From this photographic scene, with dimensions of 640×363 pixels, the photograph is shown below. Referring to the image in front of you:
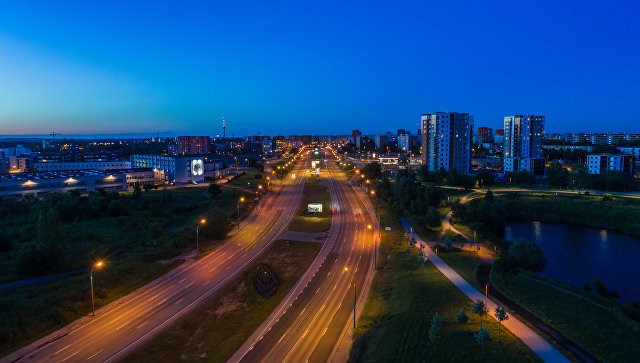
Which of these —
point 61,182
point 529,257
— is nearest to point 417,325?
point 529,257

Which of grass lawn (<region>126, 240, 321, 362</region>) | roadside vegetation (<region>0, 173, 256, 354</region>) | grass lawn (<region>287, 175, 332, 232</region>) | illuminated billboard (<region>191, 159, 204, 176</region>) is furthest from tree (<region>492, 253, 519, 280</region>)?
illuminated billboard (<region>191, 159, 204, 176</region>)

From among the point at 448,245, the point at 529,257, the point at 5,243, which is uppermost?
the point at 529,257

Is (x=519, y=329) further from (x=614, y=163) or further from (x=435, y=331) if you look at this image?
(x=614, y=163)

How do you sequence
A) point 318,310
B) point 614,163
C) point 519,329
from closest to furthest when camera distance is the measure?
point 519,329
point 318,310
point 614,163

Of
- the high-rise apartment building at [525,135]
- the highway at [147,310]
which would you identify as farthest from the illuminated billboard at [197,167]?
the high-rise apartment building at [525,135]

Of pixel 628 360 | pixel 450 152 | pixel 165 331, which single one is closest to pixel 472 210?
pixel 628 360

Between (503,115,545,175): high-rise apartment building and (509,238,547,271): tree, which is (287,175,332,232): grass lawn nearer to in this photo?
(509,238,547,271): tree
